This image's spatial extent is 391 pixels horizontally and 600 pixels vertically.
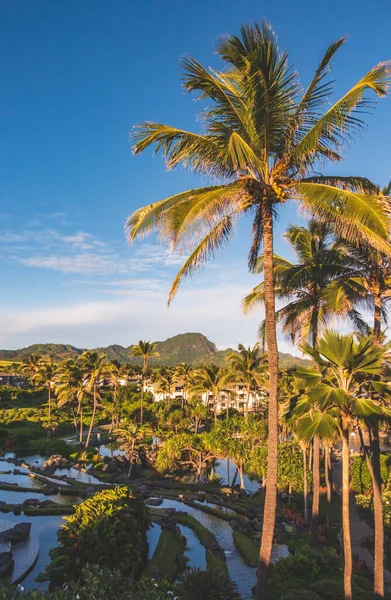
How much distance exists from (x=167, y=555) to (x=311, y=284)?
1627cm

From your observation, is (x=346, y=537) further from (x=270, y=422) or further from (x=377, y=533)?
(x=270, y=422)

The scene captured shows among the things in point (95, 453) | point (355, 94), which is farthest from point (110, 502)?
point (95, 453)

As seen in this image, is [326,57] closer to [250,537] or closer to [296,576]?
[296,576]

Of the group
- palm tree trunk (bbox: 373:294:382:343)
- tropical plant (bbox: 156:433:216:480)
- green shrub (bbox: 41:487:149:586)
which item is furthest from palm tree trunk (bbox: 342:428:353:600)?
tropical plant (bbox: 156:433:216:480)

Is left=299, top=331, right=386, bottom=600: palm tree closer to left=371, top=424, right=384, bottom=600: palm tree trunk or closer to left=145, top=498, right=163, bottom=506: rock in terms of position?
left=371, top=424, right=384, bottom=600: palm tree trunk

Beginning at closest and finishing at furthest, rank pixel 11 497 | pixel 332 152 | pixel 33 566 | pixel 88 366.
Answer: pixel 332 152
pixel 33 566
pixel 11 497
pixel 88 366

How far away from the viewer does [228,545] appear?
24047 mm

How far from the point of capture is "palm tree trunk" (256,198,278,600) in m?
10.6

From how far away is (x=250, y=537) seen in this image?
2567 cm

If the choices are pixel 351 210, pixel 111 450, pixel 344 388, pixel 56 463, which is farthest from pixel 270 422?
pixel 111 450

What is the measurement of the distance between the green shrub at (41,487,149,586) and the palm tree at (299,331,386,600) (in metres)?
10.0

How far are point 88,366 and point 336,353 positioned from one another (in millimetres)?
47799

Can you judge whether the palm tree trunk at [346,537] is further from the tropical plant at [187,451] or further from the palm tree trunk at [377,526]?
the tropical plant at [187,451]

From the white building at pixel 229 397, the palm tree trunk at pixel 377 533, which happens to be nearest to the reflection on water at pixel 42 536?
the palm tree trunk at pixel 377 533
